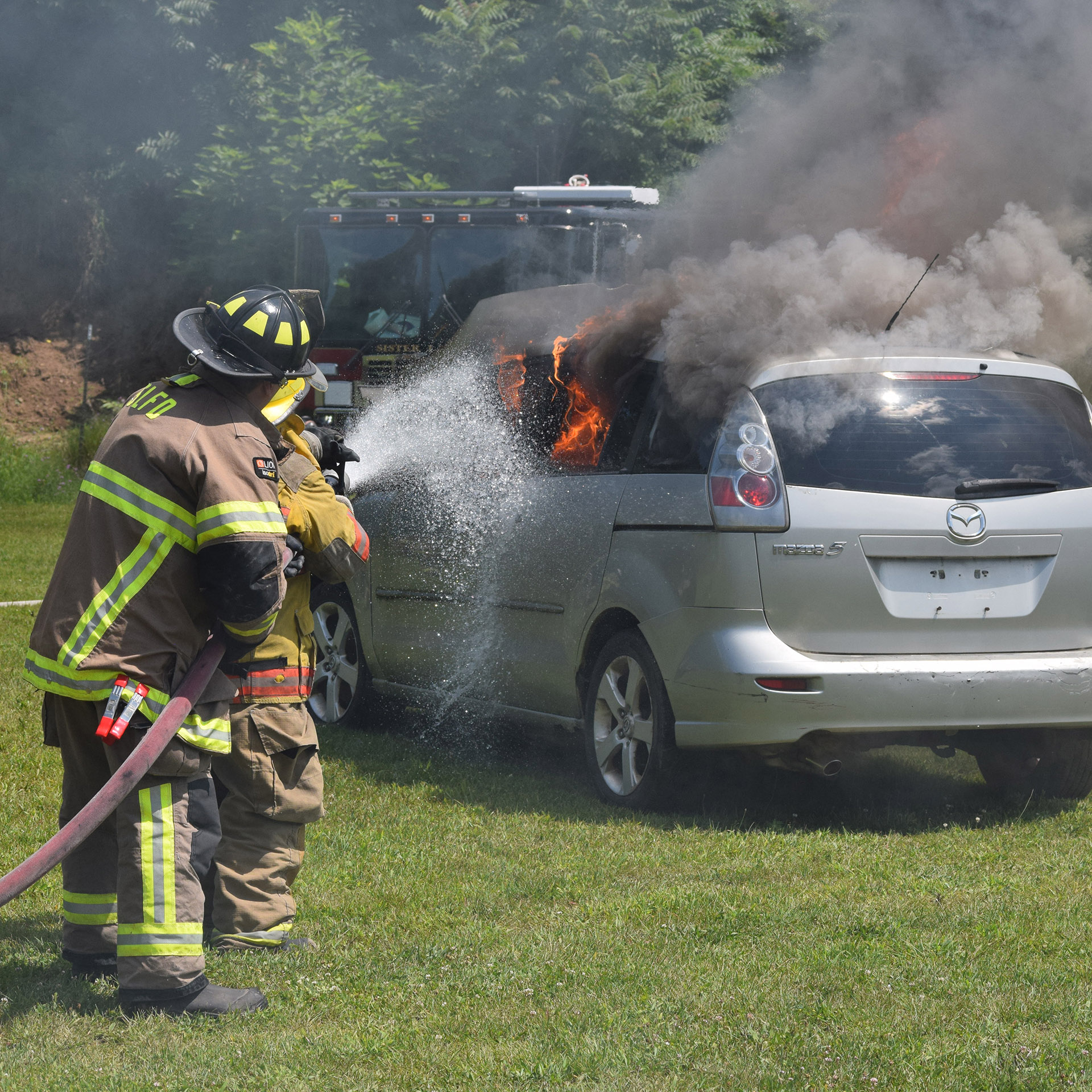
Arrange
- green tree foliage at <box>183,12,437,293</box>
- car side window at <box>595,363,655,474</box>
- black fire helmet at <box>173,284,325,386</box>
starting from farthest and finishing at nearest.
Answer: green tree foliage at <box>183,12,437,293</box>
car side window at <box>595,363,655,474</box>
black fire helmet at <box>173,284,325,386</box>

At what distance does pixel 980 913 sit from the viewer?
4.46 meters

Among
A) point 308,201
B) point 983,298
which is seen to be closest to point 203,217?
point 308,201

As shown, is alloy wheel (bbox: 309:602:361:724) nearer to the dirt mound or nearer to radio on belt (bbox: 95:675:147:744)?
radio on belt (bbox: 95:675:147:744)

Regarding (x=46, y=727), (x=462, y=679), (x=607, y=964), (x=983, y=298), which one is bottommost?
(x=462, y=679)

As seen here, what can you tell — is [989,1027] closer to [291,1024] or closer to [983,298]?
[291,1024]

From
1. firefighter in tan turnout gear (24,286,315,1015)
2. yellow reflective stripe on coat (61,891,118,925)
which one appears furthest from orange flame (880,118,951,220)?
yellow reflective stripe on coat (61,891,118,925)

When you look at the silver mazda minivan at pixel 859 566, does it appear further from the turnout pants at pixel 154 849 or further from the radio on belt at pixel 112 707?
the radio on belt at pixel 112 707

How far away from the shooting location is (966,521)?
5.22m

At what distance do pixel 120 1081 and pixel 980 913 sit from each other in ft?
8.33

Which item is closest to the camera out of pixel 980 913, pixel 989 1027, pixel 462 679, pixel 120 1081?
pixel 120 1081

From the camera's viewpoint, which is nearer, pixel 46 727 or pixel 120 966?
pixel 120 966

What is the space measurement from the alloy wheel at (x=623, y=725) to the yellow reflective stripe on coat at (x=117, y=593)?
2535mm

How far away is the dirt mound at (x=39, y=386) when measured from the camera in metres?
25.8

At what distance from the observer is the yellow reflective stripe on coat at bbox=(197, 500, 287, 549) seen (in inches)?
139
